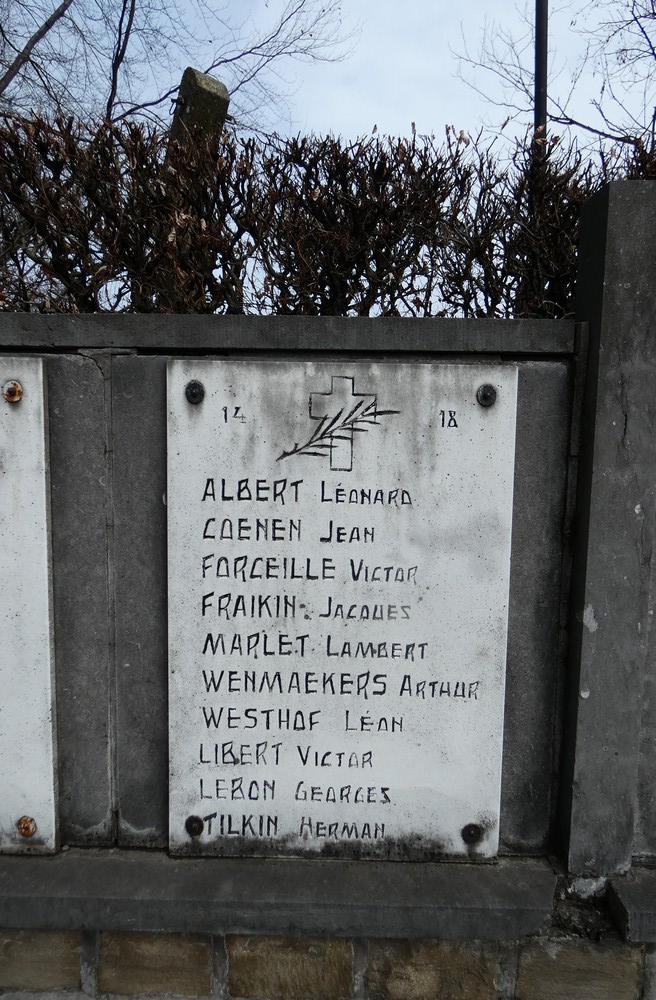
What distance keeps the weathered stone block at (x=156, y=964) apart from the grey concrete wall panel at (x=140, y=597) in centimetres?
27

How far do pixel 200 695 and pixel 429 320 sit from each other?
4.46 feet

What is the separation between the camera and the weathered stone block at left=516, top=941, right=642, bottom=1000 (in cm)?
190

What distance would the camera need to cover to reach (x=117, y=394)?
6.42 ft

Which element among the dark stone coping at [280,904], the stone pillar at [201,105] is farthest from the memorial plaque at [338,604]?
the stone pillar at [201,105]

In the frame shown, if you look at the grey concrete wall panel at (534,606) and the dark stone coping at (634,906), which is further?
the grey concrete wall panel at (534,606)

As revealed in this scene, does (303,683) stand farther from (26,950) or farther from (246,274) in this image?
(246,274)

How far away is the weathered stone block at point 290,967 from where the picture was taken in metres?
1.93

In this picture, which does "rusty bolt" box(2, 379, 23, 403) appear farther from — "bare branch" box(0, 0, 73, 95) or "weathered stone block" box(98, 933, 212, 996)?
"bare branch" box(0, 0, 73, 95)

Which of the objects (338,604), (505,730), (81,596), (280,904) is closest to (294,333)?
(338,604)

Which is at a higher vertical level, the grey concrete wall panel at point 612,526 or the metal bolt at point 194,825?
the grey concrete wall panel at point 612,526

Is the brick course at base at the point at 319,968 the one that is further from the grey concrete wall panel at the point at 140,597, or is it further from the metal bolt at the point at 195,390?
the metal bolt at the point at 195,390

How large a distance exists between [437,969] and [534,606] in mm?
1140

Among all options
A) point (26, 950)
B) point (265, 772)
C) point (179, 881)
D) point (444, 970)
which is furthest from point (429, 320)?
point (26, 950)

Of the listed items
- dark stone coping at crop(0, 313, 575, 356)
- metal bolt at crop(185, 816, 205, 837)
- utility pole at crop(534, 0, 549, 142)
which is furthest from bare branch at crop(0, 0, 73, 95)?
metal bolt at crop(185, 816, 205, 837)
